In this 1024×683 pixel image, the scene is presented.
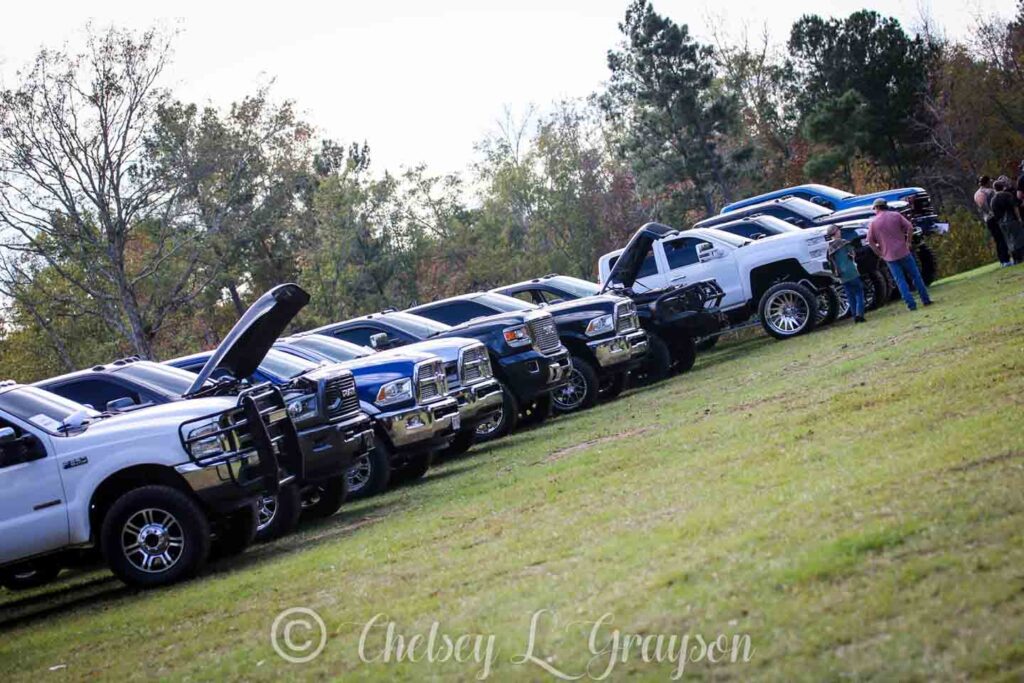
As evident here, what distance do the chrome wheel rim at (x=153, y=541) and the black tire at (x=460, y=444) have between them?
6.82 meters

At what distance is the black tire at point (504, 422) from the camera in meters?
18.8

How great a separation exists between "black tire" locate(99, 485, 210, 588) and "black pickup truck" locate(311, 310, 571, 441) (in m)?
6.95

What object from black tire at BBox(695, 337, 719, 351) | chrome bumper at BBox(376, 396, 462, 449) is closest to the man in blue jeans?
black tire at BBox(695, 337, 719, 351)

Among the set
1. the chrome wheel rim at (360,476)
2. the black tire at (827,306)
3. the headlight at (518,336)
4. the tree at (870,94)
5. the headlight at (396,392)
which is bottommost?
the chrome wheel rim at (360,476)

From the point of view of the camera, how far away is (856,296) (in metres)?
22.4

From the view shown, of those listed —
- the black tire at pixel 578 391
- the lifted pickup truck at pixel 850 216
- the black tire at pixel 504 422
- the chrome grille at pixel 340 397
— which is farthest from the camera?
the lifted pickup truck at pixel 850 216

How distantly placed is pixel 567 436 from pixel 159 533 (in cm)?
656

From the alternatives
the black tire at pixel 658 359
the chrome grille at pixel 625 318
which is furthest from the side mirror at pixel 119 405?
the black tire at pixel 658 359

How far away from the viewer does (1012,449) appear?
8398 millimetres

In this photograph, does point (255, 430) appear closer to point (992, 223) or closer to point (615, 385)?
point (615, 385)

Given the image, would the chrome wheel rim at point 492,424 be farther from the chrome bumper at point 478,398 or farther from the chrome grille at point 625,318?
the chrome grille at point 625,318

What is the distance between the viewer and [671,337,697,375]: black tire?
23812mm

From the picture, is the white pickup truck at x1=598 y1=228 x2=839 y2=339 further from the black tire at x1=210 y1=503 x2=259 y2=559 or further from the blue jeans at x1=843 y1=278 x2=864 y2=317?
the black tire at x1=210 y1=503 x2=259 y2=559

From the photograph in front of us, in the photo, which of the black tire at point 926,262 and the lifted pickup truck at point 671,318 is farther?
the black tire at point 926,262
